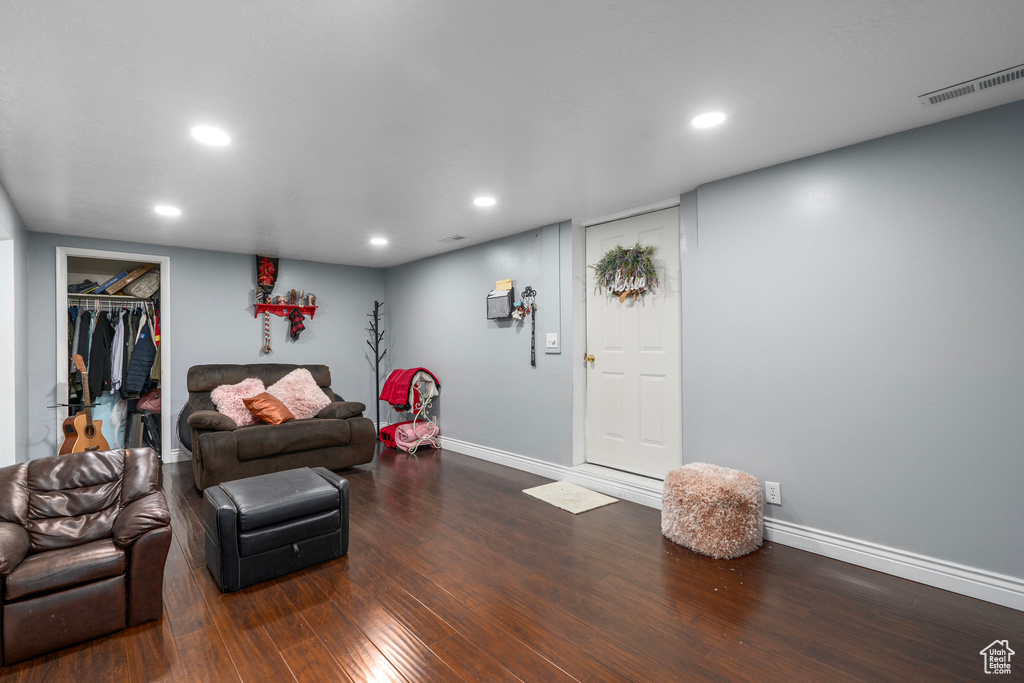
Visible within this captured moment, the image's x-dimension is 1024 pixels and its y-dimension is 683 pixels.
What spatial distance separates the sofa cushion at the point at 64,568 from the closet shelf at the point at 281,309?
3857 millimetres

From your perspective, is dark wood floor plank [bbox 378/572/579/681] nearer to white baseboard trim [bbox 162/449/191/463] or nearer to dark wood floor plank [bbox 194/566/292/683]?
dark wood floor plank [bbox 194/566/292/683]

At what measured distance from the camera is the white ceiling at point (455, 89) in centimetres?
154

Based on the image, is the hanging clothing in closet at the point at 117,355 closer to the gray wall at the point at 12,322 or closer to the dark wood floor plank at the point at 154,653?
the gray wall at the point at 12,322

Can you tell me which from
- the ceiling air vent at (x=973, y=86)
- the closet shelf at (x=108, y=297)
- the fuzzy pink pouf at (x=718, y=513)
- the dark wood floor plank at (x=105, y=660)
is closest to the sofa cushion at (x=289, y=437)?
the dark wood floor plank at (x=105, y=660)

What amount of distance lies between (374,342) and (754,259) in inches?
198

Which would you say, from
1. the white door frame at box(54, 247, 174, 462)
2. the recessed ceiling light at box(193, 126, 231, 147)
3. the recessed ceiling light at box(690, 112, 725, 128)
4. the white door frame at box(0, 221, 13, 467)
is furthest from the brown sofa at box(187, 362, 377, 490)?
the recessed ceiling light at box(690, 112, 725, 128)

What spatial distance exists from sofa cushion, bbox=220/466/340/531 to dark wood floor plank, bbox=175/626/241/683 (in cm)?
49

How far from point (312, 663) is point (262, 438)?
8.69 ft

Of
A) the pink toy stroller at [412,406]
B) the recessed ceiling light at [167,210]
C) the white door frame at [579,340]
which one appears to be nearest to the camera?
the recessed ceiling light at [167,210]

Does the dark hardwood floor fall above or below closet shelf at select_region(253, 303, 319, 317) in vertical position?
below

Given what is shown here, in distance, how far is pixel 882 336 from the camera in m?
2.43

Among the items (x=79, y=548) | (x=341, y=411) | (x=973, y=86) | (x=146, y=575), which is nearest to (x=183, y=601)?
(x=146, y=575)

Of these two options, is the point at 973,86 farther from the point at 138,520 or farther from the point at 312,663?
the point at 138,520

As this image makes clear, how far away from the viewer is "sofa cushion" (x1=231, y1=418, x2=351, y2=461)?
3.88m
